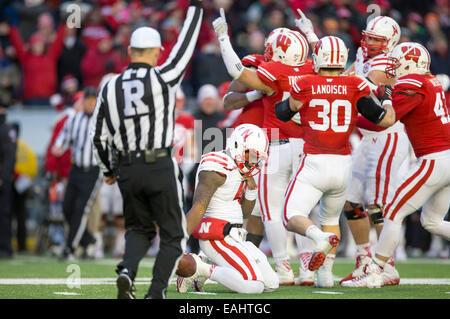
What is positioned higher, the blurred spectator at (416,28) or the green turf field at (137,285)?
the blurred spectator at (416,28)

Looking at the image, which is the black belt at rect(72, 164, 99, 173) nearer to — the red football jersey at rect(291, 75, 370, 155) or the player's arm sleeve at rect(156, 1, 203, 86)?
the red football jersey at rect(291, 75, 370, 155)

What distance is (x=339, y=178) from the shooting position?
21.3ft

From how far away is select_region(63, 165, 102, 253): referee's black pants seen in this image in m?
10.6

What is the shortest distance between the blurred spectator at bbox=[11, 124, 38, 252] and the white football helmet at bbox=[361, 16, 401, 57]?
6524mm

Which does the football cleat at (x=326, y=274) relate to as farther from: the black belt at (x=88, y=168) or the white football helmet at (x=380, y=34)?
the black belt at (x=88, y=168)

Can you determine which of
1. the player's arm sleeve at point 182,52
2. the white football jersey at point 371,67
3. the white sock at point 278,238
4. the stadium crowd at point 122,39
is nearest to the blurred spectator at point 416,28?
the stadium crowd at point 122,39

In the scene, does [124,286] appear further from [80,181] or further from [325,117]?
[80,181]

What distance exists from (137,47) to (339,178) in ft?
6.46

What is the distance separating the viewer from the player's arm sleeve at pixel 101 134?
213 inches

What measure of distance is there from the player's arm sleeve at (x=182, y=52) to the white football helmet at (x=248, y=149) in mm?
1040

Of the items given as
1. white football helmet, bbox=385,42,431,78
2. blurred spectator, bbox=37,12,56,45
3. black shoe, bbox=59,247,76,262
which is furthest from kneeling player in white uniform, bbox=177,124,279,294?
blurred spectator, bbox=37,12,56,45

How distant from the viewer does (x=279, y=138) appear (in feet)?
24.0

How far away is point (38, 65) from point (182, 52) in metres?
8.99

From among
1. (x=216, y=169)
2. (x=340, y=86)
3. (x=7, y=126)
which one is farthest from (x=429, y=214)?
(x=7, y=126)
